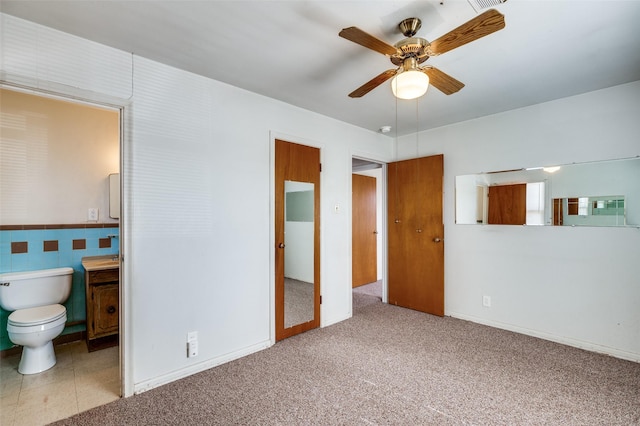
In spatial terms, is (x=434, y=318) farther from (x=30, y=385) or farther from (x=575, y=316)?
(x=30, y=385)

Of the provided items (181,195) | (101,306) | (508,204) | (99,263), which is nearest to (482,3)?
(181,195)

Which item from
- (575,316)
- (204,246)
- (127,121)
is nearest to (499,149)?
(575,316)

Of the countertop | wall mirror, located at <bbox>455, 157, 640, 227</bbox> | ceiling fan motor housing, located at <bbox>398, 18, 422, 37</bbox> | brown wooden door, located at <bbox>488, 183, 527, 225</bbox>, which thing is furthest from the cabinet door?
brown wooden door, located at <bbox>488, 183, 527, 225</bbox>

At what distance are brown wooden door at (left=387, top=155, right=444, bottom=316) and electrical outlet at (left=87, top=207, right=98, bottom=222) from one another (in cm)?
352

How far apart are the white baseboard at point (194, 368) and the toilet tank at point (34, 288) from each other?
52.0 inches

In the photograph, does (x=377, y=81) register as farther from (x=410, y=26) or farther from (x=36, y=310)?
Result: (x=36, y=310)

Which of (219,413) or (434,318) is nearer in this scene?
(219,413)

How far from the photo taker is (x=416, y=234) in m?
3.80

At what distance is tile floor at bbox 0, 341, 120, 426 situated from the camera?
184 cm

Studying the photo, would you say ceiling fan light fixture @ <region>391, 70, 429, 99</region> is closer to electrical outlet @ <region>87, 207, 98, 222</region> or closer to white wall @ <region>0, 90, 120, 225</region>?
white wall @ <region>0, 90, 120, 225</region>

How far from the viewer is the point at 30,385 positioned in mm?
2137

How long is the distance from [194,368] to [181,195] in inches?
54.3

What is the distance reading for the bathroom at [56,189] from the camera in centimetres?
258

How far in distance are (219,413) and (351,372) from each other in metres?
1.00
